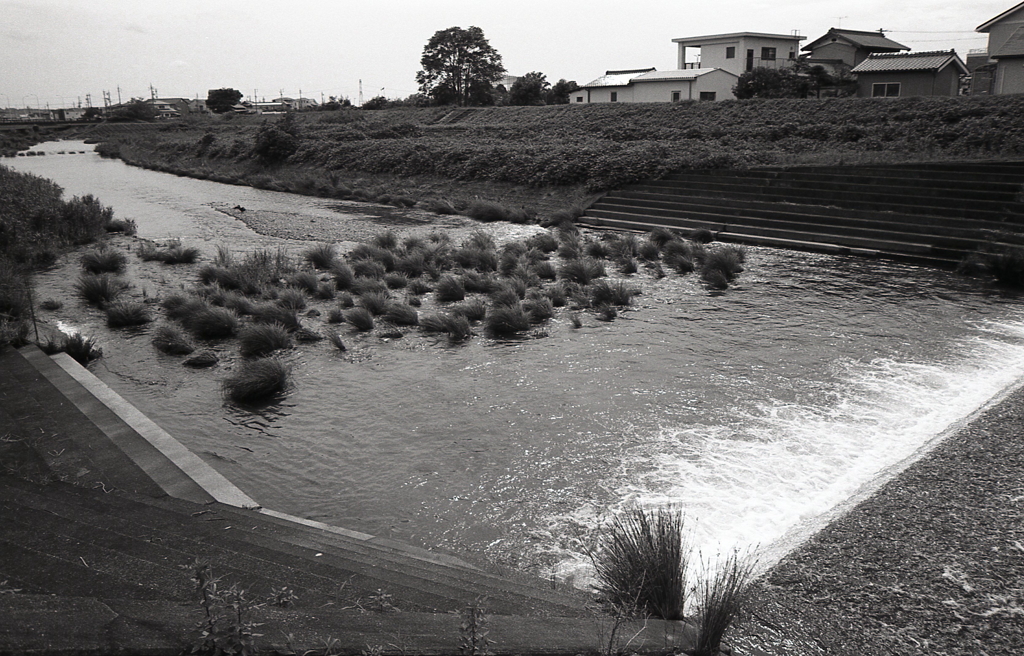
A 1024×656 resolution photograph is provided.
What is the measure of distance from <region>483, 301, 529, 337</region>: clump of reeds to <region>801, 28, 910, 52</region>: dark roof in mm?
48199

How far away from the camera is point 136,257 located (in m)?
18.5

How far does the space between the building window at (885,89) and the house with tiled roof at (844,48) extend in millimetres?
8843

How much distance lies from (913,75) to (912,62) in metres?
1.16

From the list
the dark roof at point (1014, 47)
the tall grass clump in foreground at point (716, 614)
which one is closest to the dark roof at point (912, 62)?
the dark roof at point (1014, 47)

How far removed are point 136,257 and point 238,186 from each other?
2122 centimetres

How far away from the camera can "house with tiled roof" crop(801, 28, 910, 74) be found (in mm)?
49656

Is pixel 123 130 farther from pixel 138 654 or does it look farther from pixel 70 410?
pixel 138 654

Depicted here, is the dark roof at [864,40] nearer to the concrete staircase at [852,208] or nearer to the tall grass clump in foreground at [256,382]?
the concrete staircase at [852,208]

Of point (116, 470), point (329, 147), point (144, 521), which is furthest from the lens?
point (329, 147)

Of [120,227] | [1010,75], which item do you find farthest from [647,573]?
[1010,75]

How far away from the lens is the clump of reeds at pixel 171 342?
11.1m

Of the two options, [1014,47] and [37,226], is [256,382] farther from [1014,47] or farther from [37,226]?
[1014,47]

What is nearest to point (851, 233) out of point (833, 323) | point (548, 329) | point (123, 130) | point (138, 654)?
point (833, 323)

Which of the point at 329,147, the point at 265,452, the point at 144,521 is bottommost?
the point at 265,452
